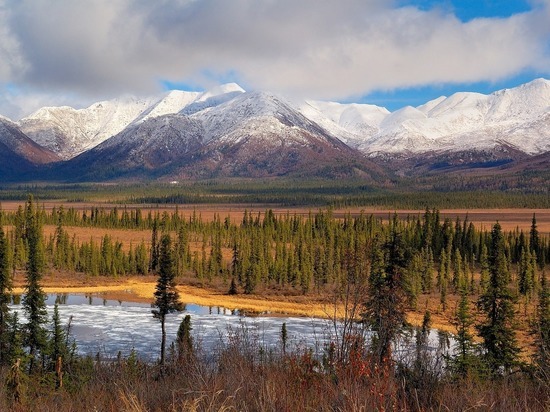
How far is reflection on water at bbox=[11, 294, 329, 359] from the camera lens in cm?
4656

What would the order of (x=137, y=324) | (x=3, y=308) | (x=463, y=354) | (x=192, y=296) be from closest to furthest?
(x=463, y=354), (x=3, y=308), (x=137, y=324), (x=192, y=296)

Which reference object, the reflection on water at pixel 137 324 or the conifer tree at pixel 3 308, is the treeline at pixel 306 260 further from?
the conifer tree at pixel 3 308

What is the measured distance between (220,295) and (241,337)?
71679 millimetres

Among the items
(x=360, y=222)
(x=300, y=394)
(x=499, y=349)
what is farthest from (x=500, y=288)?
(x=360, y=222)

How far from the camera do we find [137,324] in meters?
58.7

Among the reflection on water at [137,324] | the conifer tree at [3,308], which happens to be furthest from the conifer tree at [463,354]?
the conifer tree at [3,308]

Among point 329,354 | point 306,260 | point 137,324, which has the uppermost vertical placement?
point 329,354

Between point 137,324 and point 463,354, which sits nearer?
point 463,354

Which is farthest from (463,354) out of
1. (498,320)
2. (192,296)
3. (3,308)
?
(192,296)

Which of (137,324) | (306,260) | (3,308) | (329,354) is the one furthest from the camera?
(306,260)

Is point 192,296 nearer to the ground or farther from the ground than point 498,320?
nearer to the ground

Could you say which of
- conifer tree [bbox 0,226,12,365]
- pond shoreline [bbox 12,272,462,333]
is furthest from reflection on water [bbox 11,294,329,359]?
conifer tree [bbox 0,226,12,365]

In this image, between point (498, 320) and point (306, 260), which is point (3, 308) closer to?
point (498, 320)

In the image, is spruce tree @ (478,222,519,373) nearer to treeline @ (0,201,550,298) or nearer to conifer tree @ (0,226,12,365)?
treeline @ (0,201,550,298)
